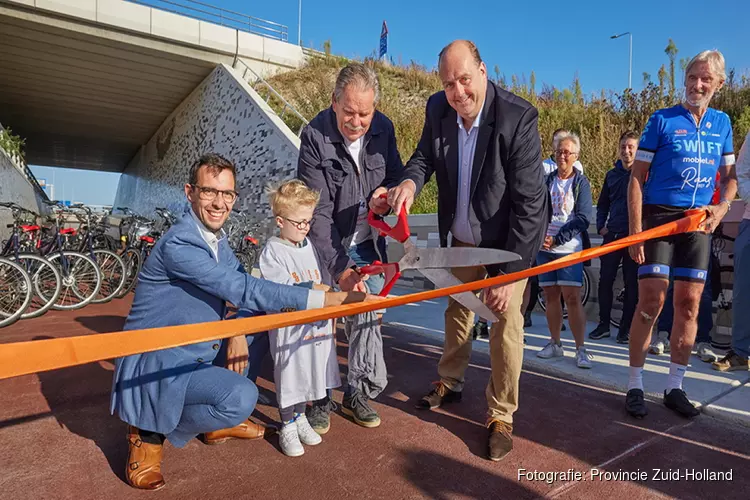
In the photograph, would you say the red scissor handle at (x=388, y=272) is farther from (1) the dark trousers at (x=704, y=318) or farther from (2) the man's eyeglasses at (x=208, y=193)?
(1) the dark trousers at (x=704, y=318)

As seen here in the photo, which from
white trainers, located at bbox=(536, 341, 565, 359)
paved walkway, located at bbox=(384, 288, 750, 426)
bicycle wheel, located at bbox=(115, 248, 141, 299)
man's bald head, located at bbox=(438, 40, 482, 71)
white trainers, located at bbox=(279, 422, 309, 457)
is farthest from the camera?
bicycle wheel, located at bbox=(115, 248, 141, 299)

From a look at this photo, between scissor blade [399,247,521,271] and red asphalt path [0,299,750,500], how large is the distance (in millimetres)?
1005

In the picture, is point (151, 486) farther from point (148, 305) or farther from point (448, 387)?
point (448, 387)

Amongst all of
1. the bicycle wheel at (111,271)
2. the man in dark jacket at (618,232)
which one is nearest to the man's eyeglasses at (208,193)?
the man in dark jacket at (618,232)

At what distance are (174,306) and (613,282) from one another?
14.8 ft

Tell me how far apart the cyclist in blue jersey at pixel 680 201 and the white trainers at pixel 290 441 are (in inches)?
78.0

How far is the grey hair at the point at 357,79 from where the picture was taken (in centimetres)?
249

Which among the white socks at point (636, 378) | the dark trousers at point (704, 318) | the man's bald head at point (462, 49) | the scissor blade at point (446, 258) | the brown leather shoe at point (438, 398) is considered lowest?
the brown leather shoe at point (438, 398)

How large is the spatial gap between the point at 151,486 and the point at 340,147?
193 centimetres

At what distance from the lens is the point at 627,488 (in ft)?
6.79

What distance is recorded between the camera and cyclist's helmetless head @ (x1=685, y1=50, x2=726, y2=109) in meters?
Answer: 2.70

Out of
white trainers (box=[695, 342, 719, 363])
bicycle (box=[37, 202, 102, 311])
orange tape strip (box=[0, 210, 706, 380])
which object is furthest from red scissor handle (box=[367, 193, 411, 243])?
bicycle (box=[37, 202, 102, 311])

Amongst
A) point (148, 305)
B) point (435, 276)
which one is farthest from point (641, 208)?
point (148, 305)

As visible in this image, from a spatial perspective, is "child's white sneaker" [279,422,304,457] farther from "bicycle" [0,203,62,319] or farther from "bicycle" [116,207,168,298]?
"bicycle" [116,207,168,298]
